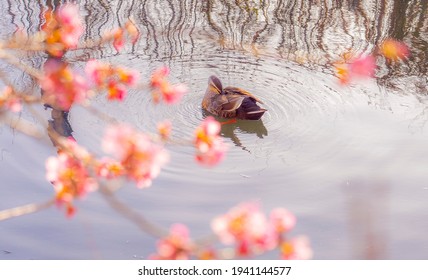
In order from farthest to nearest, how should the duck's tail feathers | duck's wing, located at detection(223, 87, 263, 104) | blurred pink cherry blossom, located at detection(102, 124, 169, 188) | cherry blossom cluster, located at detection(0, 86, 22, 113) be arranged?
duck's wing, located at detection(223, 87, 263, 104), the duck's tail feathers, cherry blossom cluster, located at detection(0, 86, 22, 113), blurred pink cherry blossom, located at detection(102, 124, 169, 188)

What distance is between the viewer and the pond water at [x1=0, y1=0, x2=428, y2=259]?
298 cm

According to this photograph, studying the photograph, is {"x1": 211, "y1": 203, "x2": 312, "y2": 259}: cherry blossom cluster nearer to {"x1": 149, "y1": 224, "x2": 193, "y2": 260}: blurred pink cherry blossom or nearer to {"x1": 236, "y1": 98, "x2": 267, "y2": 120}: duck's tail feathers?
{"x1": 149, "y1": 224, "x2": 193, "y2": 260}: blurred pink cherry blossom

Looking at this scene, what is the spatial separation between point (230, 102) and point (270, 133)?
38 centimetres

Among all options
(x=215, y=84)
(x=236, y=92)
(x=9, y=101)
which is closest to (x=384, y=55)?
(x=236, y=92)

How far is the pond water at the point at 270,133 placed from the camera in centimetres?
298

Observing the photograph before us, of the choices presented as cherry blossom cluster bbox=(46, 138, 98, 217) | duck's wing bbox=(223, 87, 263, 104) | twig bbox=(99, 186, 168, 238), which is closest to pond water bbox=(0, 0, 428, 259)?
duck's wing bbox=(223, 87, 263, 104)

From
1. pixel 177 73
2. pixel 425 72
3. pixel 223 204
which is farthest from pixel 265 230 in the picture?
pixel 425 72

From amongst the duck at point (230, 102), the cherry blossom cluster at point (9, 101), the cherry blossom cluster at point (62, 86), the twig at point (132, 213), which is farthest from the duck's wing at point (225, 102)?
the twig at point (132, 213)

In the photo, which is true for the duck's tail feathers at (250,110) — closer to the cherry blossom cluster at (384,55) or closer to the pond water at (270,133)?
the pond water at (270,133)

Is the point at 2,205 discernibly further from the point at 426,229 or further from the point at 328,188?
the point at 426,229

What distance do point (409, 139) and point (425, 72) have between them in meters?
0.92

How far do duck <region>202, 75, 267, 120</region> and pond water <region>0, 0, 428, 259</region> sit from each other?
8 cm

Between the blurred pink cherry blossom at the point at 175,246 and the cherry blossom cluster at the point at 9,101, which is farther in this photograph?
the cherry blossom cluster at the point at 9,101

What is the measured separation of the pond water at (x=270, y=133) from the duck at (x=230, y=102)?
0.08 metres
